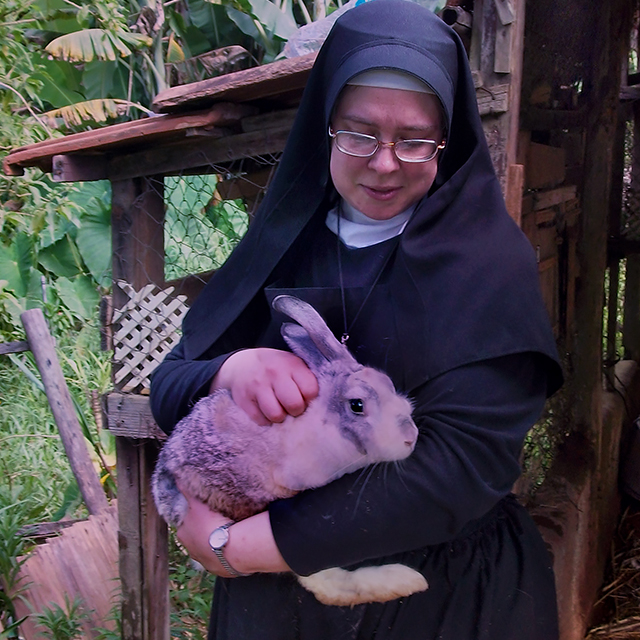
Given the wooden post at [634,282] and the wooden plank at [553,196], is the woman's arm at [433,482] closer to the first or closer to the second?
the wooden plank at [553,196]

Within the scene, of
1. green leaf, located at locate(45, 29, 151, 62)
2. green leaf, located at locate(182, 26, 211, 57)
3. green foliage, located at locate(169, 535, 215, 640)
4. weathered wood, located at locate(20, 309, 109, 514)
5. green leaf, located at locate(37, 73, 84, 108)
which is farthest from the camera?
green leaf, located at locate(37, 73, 84, 108)

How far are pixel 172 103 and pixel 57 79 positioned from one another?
541cm

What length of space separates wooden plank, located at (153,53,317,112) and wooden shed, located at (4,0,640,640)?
25 millimetres

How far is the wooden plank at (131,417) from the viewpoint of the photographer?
2.64 metres

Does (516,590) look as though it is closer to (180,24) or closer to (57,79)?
(180,24)

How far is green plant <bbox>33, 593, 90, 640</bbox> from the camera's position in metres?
3.44

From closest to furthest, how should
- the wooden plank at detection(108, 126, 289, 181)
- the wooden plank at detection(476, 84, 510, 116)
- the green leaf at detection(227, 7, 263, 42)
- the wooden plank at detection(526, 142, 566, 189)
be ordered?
→ the wooden plank at detection(476, 84, 510, 116) < the wooden plank at detection(108, 126, 289, 181) < the wooden plank at detection(526, 142, 566, 189) < the green leaf at detection(227, 7, 263, 42)

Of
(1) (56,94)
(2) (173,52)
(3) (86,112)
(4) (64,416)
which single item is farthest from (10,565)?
(1) (56,94)

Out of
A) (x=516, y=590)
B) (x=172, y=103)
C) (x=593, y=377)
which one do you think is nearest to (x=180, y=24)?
(x=172, y=103)

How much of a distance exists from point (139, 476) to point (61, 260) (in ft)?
14.8

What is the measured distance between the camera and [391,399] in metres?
1.22

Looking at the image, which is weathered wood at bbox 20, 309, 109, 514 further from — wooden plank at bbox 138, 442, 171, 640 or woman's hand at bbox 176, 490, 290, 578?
woman's hand at bbox 176, 490, 290, 578

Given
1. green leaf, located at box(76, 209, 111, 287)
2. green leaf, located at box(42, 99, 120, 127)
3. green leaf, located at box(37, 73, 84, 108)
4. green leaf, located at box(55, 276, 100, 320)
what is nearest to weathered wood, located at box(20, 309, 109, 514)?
green leaf, located at box(42, 99, 120, 127)

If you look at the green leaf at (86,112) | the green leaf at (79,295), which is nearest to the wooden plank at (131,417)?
the green leaf at (86,112)
